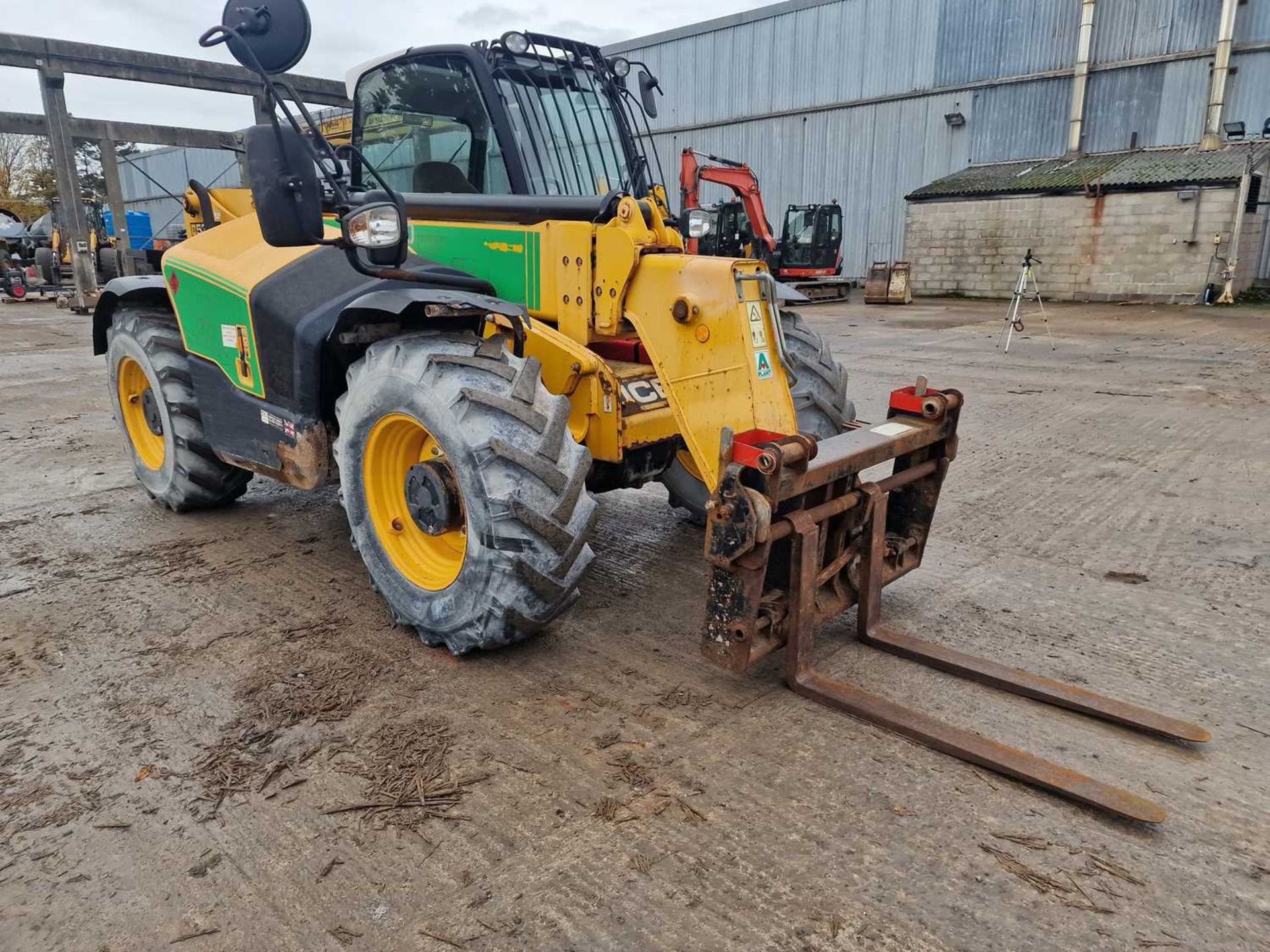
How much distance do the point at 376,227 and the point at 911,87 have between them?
28.1 metres

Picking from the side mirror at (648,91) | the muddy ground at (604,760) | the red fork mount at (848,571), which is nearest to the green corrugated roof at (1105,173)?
the muddy ground at (604,760)

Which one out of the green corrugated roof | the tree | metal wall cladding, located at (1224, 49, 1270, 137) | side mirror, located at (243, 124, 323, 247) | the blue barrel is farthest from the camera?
the tree

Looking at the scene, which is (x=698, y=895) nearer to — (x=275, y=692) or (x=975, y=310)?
(x=275, y=692)

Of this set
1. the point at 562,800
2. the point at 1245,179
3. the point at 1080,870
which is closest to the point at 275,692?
the point at 562,800

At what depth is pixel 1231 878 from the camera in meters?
2.24

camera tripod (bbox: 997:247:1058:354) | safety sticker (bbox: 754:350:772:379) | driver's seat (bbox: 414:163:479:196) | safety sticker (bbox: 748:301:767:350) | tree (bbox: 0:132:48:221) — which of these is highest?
tree (bbox: 0:132:48:221)

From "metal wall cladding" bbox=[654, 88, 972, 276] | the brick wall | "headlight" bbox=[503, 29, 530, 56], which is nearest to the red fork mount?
"headlight" bbox=[503, 29, 530, 56]

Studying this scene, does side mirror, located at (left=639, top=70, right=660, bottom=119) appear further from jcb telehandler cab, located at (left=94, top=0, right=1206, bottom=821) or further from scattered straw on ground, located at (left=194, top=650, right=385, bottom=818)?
scattered straw on ground, located at (left=194, top=650, right=385, bottom=818)

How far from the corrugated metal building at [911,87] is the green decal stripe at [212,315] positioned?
26.1 m

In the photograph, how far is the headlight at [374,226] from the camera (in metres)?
3.09

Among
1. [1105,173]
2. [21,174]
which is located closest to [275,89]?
[1105,173]

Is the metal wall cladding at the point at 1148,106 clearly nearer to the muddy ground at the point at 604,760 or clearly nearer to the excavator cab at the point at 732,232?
Answer: the excavator cab at the point at 732,232

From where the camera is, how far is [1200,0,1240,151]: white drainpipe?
21.9 meters

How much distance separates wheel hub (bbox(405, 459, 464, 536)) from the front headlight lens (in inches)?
33.0
